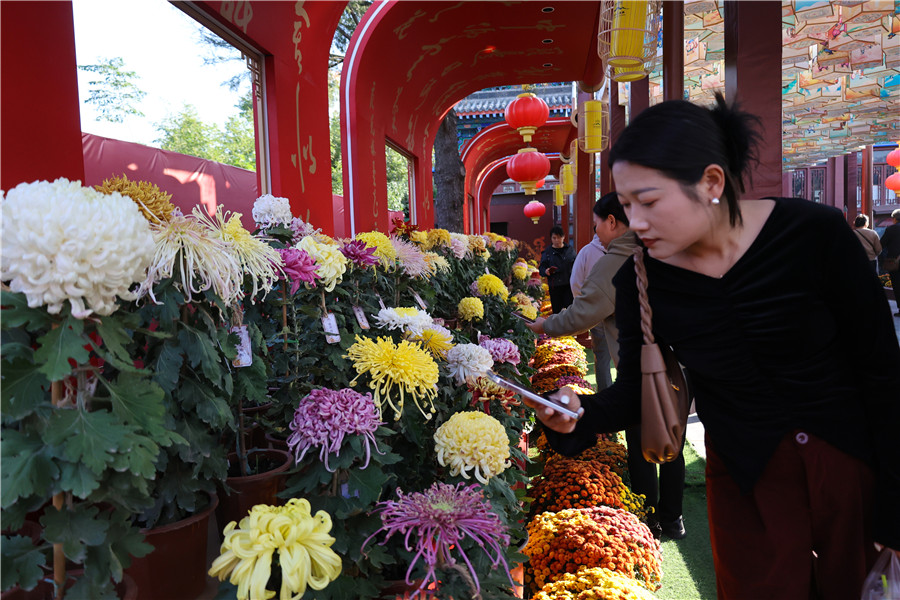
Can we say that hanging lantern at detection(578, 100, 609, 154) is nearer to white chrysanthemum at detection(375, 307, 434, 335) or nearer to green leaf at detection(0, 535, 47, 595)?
white chrysanthemum at detection(375, 307, 434, 335)

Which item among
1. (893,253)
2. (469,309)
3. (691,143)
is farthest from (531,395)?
(893,253)

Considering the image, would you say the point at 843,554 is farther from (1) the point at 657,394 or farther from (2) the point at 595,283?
(2) the point at 595,283

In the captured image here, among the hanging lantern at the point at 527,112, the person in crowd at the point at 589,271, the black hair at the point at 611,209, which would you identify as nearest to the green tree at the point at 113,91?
the black hair at the point at 611,209

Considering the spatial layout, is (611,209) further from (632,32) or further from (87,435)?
(87,435)

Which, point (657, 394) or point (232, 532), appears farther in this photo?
point (657, 394)

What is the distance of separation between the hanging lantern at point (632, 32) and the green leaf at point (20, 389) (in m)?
2.87

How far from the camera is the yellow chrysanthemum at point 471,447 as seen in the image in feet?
4.45

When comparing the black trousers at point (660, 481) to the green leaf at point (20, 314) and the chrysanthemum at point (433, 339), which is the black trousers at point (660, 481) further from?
the green leaf at point (20, 314)

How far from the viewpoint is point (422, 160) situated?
842 cm

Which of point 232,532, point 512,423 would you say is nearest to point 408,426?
point 232,532

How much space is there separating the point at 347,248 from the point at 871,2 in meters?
8.37

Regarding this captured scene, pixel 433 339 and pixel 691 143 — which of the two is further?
pixel 433 339

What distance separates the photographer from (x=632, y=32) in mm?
2857

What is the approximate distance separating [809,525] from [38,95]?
220 centimetres
